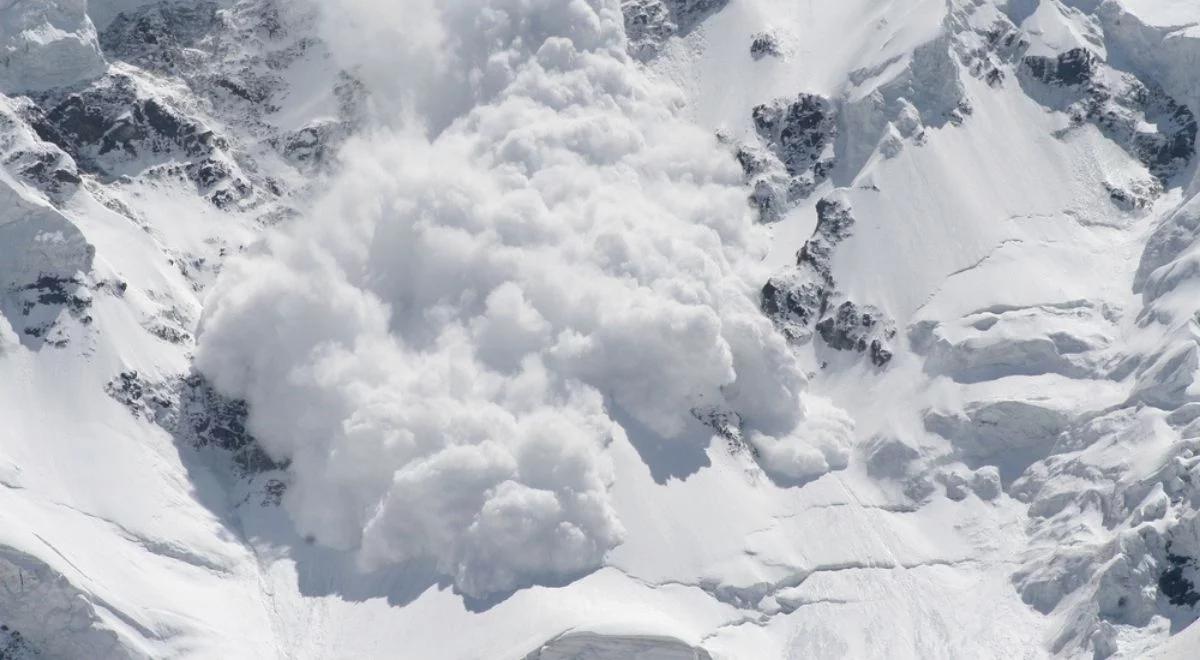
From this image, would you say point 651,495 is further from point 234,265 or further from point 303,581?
point 234,265

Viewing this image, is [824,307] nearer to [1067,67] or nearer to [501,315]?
[501,315]

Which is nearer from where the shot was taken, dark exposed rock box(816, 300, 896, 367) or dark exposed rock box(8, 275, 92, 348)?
dark exposed rock box(8, 275, 92, 348)

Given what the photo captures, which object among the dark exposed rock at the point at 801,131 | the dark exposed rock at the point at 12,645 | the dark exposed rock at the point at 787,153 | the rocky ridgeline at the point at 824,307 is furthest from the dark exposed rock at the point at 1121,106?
the dark exposed rock at the point at 12,645

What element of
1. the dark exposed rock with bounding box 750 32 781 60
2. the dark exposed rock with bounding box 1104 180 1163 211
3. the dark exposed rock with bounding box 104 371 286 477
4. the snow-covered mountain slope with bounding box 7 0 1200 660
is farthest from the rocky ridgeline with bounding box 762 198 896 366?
the dark exposed rock with bounding box 104 371 286 477

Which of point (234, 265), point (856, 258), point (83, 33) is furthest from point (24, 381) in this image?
point (856, 258)

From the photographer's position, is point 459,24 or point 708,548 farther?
point 459,24

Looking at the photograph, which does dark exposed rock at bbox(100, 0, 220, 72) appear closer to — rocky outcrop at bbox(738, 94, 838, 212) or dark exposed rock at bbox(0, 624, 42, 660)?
rocky outcrop at bbox(738, 94, 838, 212)

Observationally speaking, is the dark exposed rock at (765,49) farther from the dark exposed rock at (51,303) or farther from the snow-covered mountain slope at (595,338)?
the dark exposed rock at (51,303)
